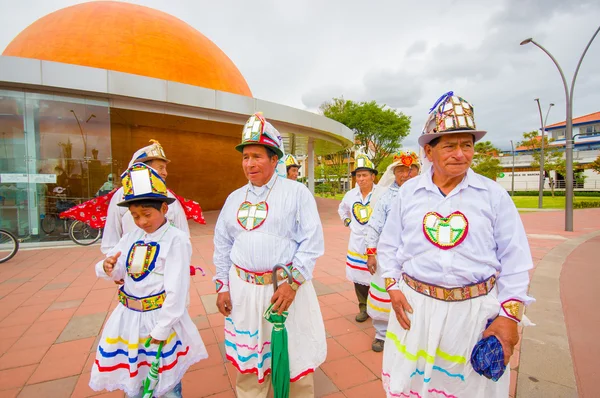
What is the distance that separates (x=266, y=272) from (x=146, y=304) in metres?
0.80

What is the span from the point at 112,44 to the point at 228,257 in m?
14.8

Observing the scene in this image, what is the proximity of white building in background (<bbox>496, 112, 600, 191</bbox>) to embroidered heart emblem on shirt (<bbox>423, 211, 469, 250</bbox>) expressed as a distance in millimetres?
45284

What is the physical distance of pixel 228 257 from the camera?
7.67 ft

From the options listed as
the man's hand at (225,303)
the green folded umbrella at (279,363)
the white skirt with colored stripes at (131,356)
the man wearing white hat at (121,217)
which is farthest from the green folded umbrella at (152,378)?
the man wearing white hat at (121,217)

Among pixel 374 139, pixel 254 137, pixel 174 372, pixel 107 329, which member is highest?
pixel 374 139

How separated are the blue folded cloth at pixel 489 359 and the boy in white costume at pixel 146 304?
1.68m

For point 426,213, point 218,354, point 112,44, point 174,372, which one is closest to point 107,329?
point 174,372

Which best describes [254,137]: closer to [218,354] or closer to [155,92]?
[218,354]

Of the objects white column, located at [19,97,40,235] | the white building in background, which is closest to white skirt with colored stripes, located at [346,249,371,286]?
white column, located at [19,97,40,235]

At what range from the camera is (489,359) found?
1478 millimetres

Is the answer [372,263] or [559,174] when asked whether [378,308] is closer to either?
[372,263]

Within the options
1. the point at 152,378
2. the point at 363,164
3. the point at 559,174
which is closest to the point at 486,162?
the point at 559,174

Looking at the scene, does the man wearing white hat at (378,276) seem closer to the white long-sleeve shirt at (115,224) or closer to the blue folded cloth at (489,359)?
the blue folded cloth at (489,359)

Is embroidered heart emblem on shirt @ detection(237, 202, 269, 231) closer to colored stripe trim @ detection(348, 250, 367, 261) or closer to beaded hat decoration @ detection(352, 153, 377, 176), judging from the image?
colored stripe trim @ detection(348, 250, 367, 261)
